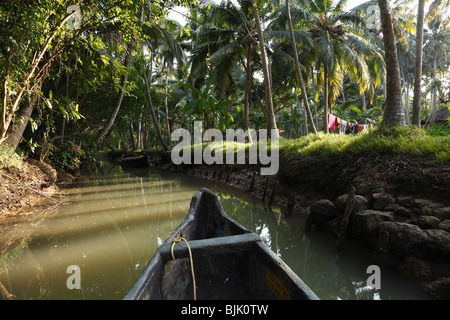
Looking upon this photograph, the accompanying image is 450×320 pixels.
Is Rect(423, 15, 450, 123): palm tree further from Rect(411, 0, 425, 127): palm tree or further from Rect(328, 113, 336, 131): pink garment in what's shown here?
Rect(328, 113, 336, 131): pink garment

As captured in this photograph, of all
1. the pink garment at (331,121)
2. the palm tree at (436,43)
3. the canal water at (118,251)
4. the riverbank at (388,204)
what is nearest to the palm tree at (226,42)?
the pink garment at (331,121)

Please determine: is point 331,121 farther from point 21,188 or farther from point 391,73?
point 21,188

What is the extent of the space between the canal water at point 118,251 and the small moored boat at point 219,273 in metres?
1.05

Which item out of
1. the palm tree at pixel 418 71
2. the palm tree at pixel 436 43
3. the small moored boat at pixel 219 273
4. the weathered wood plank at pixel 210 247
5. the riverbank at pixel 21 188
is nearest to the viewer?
the small moored boat at pixel 219 273

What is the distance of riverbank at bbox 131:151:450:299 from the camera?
10.3 ft

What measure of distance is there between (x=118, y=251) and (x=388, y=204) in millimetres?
4737

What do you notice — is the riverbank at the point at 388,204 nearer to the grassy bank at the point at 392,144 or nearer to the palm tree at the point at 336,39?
the grassy bank at the point at 392,144

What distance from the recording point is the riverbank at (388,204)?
313 cm

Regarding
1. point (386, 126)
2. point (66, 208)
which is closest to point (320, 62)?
point (386, 126)

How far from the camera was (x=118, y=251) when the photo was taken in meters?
4.15

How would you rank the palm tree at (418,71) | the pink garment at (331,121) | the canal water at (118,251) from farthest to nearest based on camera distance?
the pink garment at (331,121), the palm tree at (418,71), the canal water at (118,251)

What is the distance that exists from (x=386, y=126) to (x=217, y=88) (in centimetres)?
952

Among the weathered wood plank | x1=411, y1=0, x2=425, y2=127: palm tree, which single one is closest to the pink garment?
x1=411, y1=0, x2=425, y2=127: palm tree

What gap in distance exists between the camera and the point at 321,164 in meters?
6.79
